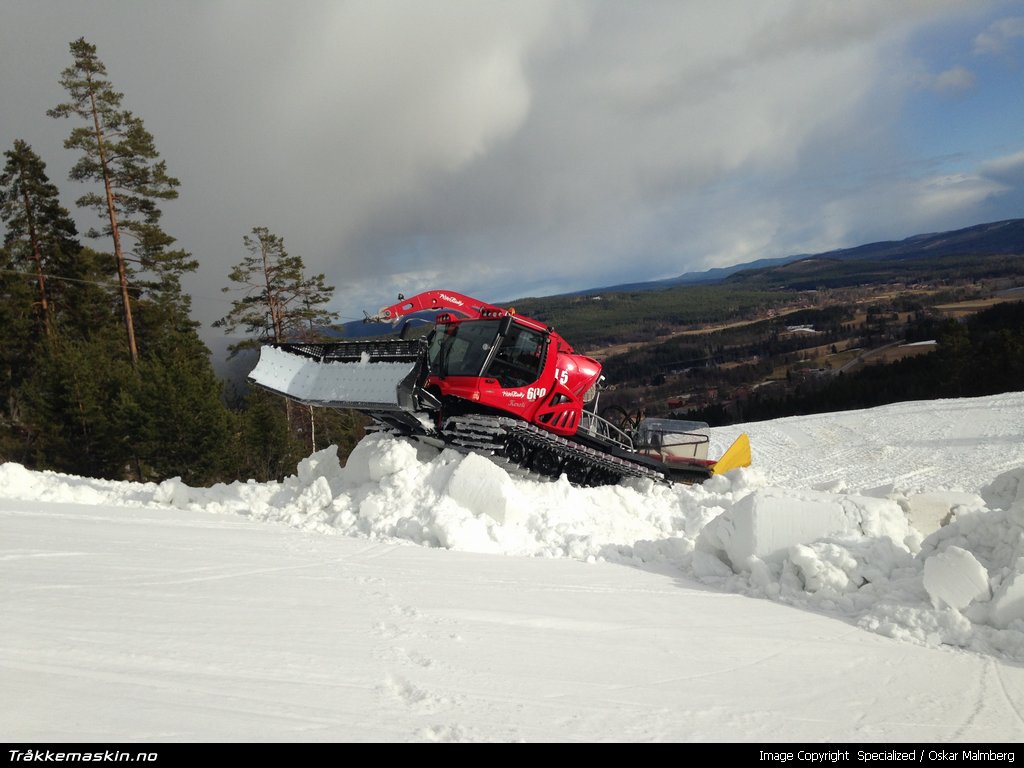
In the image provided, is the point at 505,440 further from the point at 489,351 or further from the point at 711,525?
the point at 711,525

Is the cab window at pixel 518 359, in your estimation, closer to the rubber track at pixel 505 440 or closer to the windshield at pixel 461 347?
the windshield at pixel 461 347

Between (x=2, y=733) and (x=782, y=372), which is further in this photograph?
(x=782, y=372)

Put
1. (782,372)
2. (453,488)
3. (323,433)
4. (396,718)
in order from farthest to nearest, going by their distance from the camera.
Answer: (782,372) < (323,433) < (453,488) < (396,718)

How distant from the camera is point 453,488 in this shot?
790 centimetres

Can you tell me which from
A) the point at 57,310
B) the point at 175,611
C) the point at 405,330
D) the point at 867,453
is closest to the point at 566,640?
the point at 175,611

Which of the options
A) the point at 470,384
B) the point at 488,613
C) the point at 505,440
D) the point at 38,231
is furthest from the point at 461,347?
the point at 38,231

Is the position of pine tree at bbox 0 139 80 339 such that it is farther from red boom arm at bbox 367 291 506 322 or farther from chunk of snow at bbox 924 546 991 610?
chunk of snow at bbox 924 546 991 610

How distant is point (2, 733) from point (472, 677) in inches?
70.0

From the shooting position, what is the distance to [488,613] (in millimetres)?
4469

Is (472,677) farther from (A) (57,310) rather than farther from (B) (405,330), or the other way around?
(A) (57,310)

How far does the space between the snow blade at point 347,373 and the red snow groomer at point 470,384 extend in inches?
0.6

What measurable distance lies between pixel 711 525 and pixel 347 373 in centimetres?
511

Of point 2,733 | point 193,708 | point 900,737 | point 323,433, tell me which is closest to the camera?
point 2,733

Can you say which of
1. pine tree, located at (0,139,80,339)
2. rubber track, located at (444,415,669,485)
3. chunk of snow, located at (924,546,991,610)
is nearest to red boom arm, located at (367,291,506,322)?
rubber track, located at (444,415,669,485)
